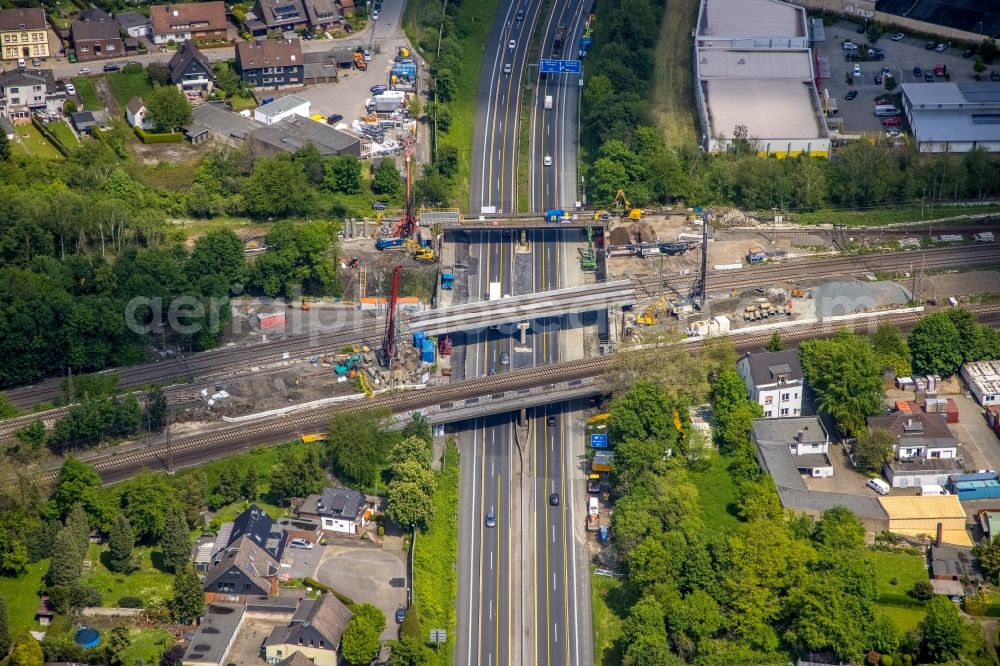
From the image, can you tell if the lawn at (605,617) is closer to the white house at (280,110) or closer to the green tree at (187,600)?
the green tree at (187,600)

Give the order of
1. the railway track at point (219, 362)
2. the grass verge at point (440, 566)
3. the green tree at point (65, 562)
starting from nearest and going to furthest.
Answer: the green tree at point (65, 562) → the grass verge at point (440, 566) → the railway track at point (219, 362)

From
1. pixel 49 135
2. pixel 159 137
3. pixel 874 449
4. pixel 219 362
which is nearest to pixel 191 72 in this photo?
pixel 159 137

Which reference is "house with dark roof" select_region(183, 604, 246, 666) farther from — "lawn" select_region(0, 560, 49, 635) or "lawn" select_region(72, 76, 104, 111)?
"lawn" select_region(72, 76, 104, 111)

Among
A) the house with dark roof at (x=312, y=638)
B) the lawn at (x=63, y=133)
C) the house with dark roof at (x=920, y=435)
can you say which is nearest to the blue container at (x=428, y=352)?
the house with dark roof at (x=312, y=638)

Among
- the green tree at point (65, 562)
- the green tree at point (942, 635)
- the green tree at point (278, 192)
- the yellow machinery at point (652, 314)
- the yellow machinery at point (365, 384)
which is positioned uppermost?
the green tree at point (278, 192)

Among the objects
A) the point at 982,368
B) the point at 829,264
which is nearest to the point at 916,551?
the point at 982,368

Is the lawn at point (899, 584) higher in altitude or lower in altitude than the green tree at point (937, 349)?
lower

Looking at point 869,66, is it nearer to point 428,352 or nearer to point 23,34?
point 428,352
